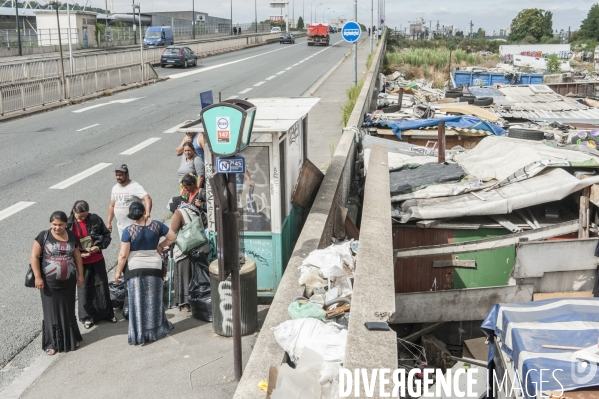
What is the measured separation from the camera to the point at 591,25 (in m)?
167

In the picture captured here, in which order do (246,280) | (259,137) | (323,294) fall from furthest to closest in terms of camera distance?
(259,137)
(246,280)
(323,294)

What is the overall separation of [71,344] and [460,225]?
21.2 feet

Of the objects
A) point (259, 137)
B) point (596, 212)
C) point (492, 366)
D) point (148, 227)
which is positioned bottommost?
point (492, 366)

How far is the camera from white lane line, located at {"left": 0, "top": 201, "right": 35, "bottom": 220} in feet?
41.5

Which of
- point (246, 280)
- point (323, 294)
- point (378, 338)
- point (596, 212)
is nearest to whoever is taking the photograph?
point (378, 338)

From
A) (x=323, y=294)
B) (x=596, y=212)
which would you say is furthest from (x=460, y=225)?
(x=323, y=294)

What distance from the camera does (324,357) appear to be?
540cm

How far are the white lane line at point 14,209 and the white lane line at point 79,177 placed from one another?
1.23 metres

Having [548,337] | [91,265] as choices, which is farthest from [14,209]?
[548,337]

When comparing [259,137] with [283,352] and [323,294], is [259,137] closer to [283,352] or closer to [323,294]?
[323,294]

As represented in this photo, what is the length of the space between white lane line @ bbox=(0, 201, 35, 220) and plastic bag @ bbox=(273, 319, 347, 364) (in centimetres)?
868

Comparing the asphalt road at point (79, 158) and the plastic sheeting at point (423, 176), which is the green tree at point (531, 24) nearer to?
the asphalt road at point (79, 158)

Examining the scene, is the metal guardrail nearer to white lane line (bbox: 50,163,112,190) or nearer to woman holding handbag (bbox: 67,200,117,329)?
white lane line (bbox: 50,163,112,190)

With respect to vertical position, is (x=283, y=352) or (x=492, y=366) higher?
(x=283, y=352)
